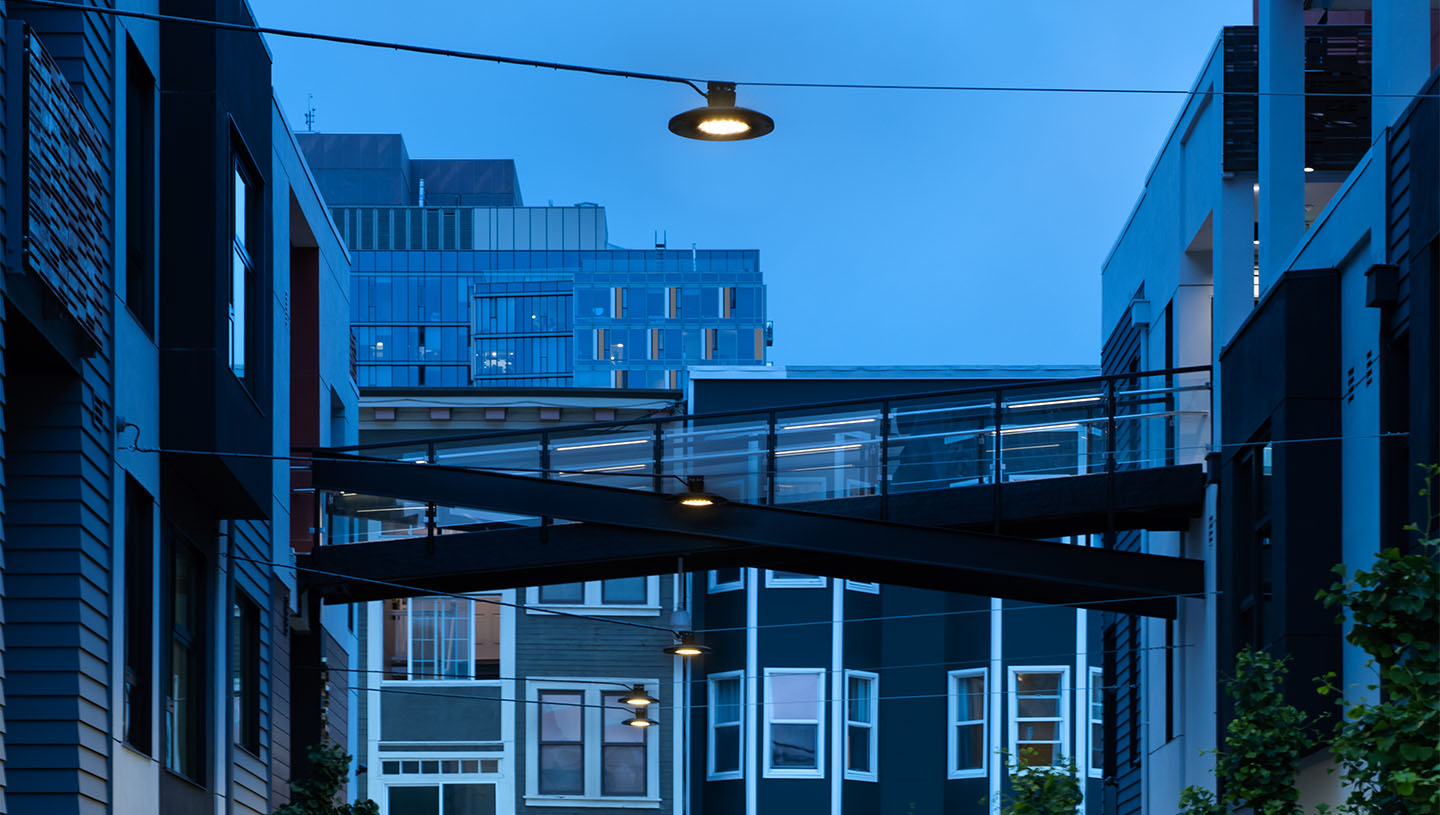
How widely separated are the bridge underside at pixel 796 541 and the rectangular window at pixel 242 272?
173 inches

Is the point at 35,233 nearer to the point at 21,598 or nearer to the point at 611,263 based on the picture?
the point at 21,598

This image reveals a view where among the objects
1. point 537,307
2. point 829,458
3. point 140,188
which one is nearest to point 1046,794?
point 829,458

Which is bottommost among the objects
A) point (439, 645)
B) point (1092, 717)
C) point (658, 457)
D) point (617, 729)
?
point (617, 729)

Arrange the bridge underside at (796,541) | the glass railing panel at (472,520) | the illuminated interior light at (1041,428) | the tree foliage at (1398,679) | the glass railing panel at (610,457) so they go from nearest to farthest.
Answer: the tree foliage at (1398,679) < the bridge underside at (796,541) < the illuminated interior light at (1041,428) < the glass railing panel at (610,457) < the glass railing panel at (472,520)

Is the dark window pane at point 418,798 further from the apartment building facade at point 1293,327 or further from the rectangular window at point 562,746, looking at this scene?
the apartment building facade at point 1293,327

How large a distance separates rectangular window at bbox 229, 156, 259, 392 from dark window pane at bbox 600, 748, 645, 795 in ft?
83.5

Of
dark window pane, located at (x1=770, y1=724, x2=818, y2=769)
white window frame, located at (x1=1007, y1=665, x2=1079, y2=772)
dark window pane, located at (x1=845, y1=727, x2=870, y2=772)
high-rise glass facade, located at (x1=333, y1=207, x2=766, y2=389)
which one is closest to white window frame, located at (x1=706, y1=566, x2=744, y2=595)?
dark window pane, located at (x1=770, y1=724, x2=818, y2=769)

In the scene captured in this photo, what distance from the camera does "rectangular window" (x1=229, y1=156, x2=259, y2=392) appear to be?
19094 mm

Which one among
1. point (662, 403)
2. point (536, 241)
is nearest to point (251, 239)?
point (662, 403)

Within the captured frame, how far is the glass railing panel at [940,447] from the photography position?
24000 mm

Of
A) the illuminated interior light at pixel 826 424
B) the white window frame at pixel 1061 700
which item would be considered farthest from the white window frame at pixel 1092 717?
the illuminated interior light at pixel 826 424

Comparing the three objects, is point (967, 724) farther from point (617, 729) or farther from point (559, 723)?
point (559, 723)

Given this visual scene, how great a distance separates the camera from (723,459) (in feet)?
82.0

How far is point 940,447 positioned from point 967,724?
73.7ft
